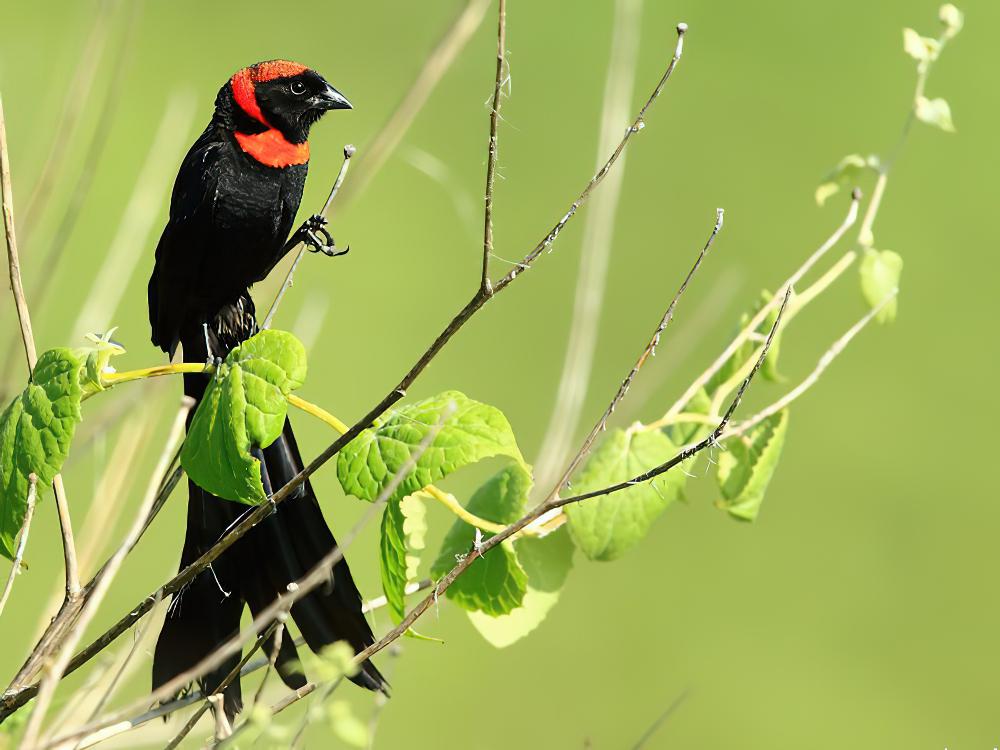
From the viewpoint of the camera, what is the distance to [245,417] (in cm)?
89

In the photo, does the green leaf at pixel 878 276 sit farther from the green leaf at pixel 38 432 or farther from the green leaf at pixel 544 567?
the green leaf at pixel 38 432

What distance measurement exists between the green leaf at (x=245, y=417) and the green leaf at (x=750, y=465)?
522 millimetres

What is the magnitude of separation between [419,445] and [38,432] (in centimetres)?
28

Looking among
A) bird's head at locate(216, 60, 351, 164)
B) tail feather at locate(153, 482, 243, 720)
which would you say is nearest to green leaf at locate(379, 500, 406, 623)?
tail feather at locate(153, 482, 243, 720)

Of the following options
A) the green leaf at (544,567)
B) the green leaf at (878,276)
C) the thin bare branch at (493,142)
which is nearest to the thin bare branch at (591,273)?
the green leaf at (544,567)

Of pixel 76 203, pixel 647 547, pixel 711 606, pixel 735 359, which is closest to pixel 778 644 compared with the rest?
pixel 711 606

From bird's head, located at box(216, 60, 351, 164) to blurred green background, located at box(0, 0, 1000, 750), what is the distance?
2.00 meters

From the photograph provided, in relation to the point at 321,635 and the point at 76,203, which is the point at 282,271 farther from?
the point at 321,635

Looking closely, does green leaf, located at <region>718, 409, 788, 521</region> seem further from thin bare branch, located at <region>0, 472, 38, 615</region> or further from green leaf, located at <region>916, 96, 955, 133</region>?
thin bare branch, located at <region>0, 472, 38, 615</region>

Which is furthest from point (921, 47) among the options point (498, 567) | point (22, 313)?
point (22, 313)

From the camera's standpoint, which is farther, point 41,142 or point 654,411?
point 654,411

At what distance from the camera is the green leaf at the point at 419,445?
0.92m

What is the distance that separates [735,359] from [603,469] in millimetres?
223

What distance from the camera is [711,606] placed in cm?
433
